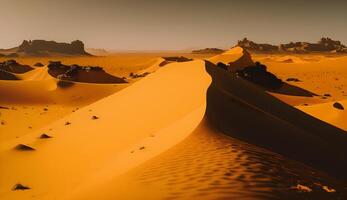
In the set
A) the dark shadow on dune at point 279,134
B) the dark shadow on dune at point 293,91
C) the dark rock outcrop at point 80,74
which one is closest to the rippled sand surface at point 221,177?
the dark shadow on dune at point 279,134

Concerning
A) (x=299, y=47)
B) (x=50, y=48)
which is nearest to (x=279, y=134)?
(x=50, y=48)

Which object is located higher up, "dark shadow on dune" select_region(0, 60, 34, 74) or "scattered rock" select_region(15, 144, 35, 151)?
"scattered rock" select_region(15, 144, 35, 151)

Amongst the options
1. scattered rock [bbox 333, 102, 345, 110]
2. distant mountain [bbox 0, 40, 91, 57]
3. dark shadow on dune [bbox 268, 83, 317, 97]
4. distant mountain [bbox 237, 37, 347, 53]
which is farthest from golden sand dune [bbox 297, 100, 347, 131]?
distant mountain [bbox 237, 37, 347, 53]

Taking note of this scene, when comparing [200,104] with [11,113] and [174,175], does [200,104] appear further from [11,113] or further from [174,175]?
[11,113]

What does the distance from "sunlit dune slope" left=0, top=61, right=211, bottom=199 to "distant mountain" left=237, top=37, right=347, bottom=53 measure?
15612 centimetres

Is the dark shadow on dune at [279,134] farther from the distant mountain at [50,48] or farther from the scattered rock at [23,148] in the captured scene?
the distant mountain at [50,48]

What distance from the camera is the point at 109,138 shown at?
14438 mm

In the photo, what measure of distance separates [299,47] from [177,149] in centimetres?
18128

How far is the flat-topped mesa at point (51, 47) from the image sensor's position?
164 m

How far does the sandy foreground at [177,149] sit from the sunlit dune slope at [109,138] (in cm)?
6

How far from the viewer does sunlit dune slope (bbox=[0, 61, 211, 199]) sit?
1067cm

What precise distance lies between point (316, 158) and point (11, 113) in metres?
21.2

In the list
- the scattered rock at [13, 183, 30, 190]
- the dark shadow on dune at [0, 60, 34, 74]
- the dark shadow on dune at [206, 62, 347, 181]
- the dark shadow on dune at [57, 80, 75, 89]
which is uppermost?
the dark shadow on dune at [206, 62, 347, 181]

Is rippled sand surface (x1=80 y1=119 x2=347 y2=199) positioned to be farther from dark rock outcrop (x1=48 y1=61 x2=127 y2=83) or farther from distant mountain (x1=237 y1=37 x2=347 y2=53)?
distant mountain (x1=237 y1=37 x2=347 y2=53)
